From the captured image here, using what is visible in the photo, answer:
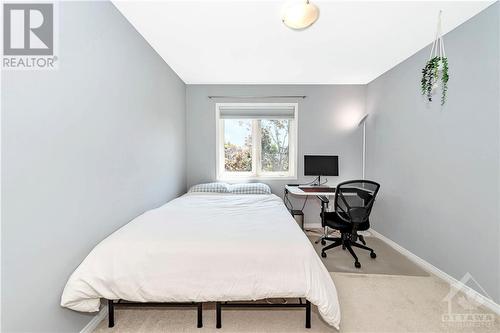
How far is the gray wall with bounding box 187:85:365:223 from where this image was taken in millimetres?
3760

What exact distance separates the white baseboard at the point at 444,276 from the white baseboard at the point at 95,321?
3.20 metres

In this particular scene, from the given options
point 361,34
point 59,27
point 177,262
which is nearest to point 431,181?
point 361,34

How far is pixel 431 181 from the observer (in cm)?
236

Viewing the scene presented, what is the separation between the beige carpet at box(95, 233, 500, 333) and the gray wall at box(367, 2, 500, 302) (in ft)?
1.09

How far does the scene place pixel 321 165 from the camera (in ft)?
12.0

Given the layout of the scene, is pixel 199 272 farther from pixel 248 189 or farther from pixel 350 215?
pixel 248 189

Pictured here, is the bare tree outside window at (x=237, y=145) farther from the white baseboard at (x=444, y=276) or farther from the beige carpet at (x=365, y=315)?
the white baseboard at (x=444, y=276)

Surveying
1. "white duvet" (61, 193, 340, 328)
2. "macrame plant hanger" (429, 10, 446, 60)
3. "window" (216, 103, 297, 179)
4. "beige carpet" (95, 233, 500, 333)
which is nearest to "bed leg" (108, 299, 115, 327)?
"beige carpet" (95, 233, 500, 333)

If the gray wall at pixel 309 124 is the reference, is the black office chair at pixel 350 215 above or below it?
below

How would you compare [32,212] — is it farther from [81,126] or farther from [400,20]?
[400,20]

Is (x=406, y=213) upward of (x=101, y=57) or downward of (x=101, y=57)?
downward

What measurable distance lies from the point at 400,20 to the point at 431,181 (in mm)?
1720

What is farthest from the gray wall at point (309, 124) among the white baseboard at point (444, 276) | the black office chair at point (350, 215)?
the white baseboard at point (444, 276)

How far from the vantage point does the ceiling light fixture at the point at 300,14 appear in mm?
1618
